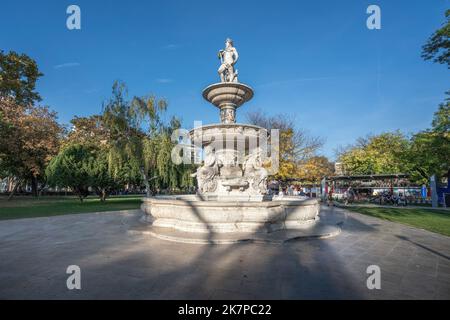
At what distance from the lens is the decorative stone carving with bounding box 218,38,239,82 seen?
11047 millimetres

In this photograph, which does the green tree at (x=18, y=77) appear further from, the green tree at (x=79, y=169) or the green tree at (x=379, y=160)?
the green tree at (x=379, y=160)

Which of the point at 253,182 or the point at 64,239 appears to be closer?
the point at 64,239

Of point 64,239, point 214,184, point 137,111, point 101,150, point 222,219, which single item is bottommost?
point 64,239

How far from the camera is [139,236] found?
6.42m

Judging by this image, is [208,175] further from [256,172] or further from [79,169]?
[79,169]

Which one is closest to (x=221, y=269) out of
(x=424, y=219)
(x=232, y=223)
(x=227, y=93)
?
(x=232, y=223)

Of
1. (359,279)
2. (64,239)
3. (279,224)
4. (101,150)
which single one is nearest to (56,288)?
(64,239)

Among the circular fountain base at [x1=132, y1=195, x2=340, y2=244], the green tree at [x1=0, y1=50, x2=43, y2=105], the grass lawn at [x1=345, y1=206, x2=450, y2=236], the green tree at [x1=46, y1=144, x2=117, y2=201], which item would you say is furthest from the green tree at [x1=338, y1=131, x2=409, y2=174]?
the green tree at [x1=0, y1=50, x2=43, y2=105]

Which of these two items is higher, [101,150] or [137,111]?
[137,111]

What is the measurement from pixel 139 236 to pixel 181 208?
135cm

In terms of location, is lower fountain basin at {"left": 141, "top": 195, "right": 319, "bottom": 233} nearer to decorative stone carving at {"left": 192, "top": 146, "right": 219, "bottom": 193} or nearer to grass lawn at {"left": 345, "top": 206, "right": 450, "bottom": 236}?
decorative stone carving at {"left": 192, "top": 146, "right": 219, "bottom": 193}

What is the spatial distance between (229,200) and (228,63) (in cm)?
646
